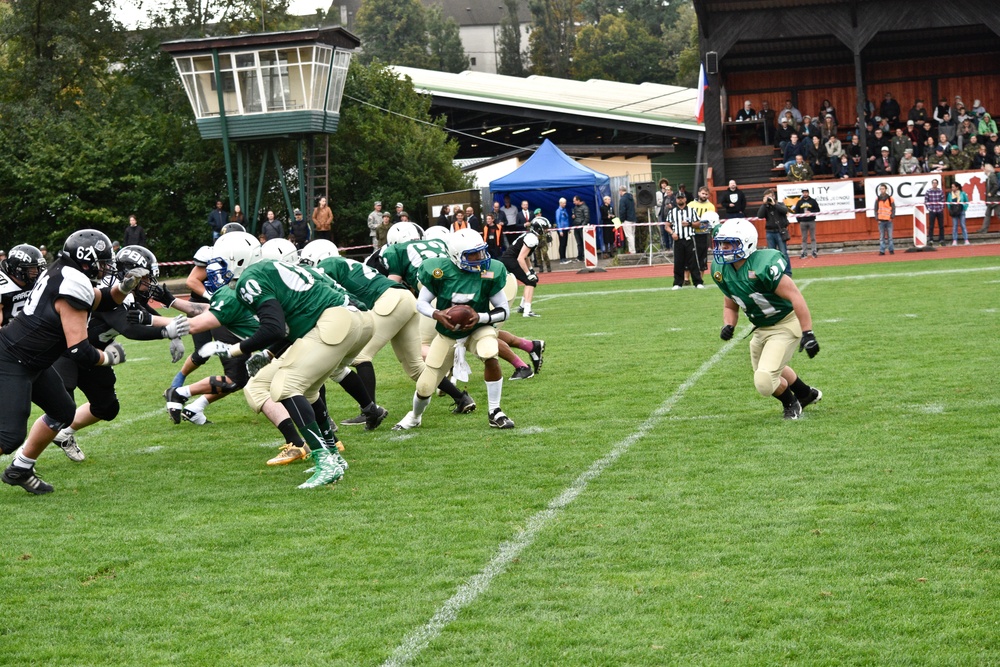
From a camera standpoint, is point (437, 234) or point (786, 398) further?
point (437, 234)

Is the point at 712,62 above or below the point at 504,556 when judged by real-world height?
above

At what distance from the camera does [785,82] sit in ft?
104

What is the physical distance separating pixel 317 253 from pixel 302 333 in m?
2.37

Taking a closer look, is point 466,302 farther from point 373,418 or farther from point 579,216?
point 579,216

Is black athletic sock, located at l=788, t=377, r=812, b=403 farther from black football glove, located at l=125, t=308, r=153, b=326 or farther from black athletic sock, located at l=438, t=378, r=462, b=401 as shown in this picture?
black football glove, located at l=125, t=308, r=153, b=326

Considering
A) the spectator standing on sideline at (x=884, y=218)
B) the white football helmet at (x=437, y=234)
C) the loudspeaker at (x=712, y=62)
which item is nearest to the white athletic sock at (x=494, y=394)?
the white football helmet at (x=437, y=234)

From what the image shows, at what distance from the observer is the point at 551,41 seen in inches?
3250

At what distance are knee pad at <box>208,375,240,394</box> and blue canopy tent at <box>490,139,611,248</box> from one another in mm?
19255

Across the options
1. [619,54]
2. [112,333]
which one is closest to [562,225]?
[112,333]

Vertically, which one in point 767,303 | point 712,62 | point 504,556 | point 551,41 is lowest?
point 504,556

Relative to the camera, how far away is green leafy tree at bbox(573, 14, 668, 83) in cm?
7650

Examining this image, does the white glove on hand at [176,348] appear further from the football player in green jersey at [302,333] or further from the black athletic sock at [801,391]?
the black athletic sock at [801,391]

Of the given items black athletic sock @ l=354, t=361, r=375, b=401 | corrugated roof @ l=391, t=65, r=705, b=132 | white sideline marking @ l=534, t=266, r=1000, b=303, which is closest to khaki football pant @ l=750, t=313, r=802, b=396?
black athletic sock @ l=354, t=361, r=375, b=401

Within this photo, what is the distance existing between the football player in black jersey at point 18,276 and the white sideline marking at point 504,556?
3.92 m
